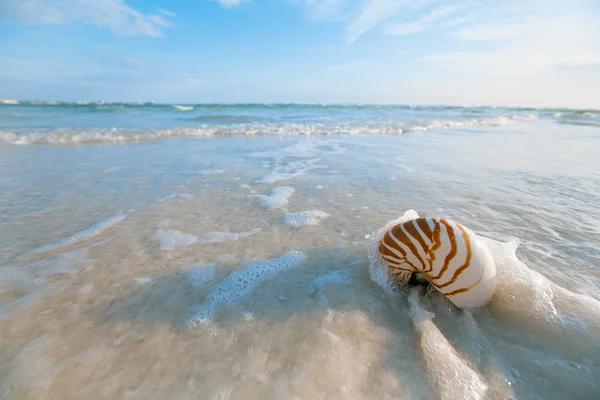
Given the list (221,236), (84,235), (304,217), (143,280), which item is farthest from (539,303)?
(84,235)

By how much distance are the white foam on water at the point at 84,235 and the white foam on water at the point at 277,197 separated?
5.59ft

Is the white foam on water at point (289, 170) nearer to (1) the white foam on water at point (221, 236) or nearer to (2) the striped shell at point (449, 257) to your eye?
(1) the white foam on water at point (221, 236)

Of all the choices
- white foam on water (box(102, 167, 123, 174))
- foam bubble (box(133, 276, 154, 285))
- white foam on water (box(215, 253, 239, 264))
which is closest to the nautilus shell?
white foam on water (box(215, 253, 239, 264))

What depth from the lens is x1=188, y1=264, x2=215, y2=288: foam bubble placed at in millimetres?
2368

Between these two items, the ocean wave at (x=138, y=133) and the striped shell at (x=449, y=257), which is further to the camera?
the ocean wave at (x=138, y=133)

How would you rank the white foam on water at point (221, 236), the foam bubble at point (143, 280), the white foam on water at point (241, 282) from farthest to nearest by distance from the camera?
the white foam on water at point (221, 236)
the foam bubble at point (143, 280)
the white foam on water at point (241, 282)

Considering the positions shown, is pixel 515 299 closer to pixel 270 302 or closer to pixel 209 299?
pixel 270 302

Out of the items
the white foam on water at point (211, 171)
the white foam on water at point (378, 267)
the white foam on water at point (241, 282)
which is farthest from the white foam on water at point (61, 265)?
the white foam on water at point (211, 171)

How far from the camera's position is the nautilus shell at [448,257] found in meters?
1.82

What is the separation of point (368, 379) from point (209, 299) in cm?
118

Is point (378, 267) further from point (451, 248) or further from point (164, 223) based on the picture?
point (164, 223)

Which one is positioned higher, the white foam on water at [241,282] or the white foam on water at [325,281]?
the white foam on water at [325,281]

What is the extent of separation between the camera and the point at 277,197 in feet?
14.2

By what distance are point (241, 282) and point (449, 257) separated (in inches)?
58.2
